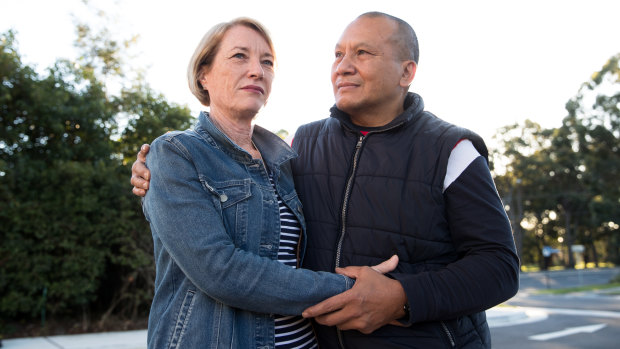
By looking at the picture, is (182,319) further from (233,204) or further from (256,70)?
(256,70)

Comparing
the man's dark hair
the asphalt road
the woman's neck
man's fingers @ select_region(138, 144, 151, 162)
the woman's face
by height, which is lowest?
the asphalt road

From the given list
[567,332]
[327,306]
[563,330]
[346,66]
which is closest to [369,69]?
[346,66]

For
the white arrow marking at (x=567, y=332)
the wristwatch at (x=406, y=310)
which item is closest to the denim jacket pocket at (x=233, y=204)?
the wristwatch at (x=406, y=310)

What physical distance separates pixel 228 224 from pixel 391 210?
2.28 feet

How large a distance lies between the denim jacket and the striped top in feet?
0.22

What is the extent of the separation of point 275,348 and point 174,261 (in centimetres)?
51

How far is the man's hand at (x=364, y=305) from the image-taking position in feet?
5.79

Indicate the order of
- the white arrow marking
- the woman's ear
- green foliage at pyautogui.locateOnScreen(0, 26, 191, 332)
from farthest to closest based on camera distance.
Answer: the white arrow marking → green foliage at pyautogui.locateOnScreen(0, 26, 191, 332) → the woman's ear

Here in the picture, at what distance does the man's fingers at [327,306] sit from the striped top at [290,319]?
0.75ft

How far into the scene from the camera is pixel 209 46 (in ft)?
7.00

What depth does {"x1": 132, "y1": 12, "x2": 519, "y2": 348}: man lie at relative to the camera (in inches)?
73.7

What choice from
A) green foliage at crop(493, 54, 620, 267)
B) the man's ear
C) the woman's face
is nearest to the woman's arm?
the woman's face

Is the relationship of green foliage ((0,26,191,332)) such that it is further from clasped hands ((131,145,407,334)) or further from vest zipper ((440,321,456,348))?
vest zipper ((440,321,456,348))

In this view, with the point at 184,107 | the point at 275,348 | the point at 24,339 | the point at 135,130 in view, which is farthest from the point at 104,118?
the point at 275,348
